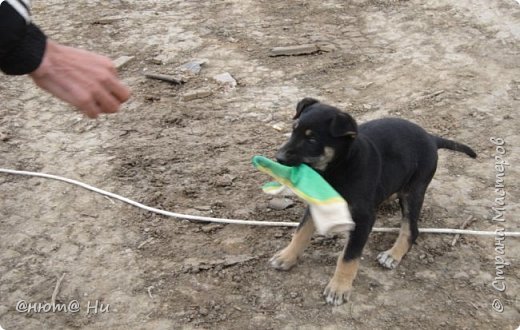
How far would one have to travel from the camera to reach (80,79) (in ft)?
8.47

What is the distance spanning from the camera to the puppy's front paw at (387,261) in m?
4.44

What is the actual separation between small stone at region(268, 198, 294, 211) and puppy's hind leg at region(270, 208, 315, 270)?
0.66 meters

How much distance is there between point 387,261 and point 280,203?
108 centimetres

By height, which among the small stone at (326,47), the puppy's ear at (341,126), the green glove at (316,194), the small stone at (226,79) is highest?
the puppy's ear at (341,126)

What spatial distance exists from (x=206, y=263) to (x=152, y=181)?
1.21 meters

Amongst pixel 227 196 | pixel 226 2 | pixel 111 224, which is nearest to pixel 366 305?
pixel 227 196

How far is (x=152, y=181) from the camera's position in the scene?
5391 millimetres

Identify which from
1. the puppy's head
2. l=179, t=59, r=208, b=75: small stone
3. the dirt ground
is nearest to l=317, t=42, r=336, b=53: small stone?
the dirt ground

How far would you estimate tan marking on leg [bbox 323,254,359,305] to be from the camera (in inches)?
163

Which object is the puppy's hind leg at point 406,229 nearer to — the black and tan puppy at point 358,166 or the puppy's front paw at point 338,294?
the black and tan puppy at point 358,166

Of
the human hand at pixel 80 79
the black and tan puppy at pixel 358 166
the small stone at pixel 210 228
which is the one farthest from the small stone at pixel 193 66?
the human hand at pixel 80 79

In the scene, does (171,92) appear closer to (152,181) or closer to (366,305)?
(152,181)

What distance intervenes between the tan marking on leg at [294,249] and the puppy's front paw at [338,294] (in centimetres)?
37

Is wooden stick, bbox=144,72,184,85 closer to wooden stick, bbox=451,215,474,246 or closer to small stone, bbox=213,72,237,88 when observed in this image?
small stone, bbox=213,72,237,88
